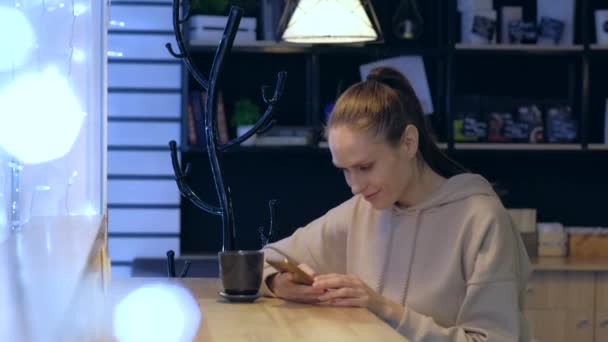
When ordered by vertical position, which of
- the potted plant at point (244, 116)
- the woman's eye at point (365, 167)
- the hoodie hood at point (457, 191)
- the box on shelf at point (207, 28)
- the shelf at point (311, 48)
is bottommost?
the hoodie hood at point (457, 191)

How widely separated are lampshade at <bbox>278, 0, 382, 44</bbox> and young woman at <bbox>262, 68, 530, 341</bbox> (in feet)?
2.52

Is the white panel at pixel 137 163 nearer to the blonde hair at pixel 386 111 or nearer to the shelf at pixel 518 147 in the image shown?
the shelf at pixel 518 147

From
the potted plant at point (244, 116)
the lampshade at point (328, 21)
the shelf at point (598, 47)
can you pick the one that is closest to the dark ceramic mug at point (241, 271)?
the lampshade at point (328, 21)

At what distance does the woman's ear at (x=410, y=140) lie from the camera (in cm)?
241

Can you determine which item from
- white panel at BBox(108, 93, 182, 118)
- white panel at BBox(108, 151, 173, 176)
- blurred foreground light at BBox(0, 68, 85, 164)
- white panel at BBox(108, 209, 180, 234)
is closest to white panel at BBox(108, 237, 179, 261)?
white panel at BBox(108, 209, 180, 234)

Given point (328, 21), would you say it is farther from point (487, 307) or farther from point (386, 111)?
point (487, 307)

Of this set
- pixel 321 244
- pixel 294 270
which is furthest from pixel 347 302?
pixel 321 244

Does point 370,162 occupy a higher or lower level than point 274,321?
higher

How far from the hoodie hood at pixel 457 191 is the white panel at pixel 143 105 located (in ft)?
9.15

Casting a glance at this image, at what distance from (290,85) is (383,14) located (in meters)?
0.61

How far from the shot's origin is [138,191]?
5086mm

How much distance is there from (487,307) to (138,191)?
10.3ft

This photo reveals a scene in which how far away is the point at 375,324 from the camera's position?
6.40 ft

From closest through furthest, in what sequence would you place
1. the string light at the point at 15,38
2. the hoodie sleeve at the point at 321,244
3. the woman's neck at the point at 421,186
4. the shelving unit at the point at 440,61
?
the string light at the point at 15,38 → the woman's neck at the point at 421,186 → the hoodie sleeve at the point at 321,244 → the shelving unit at the point at 440,61
